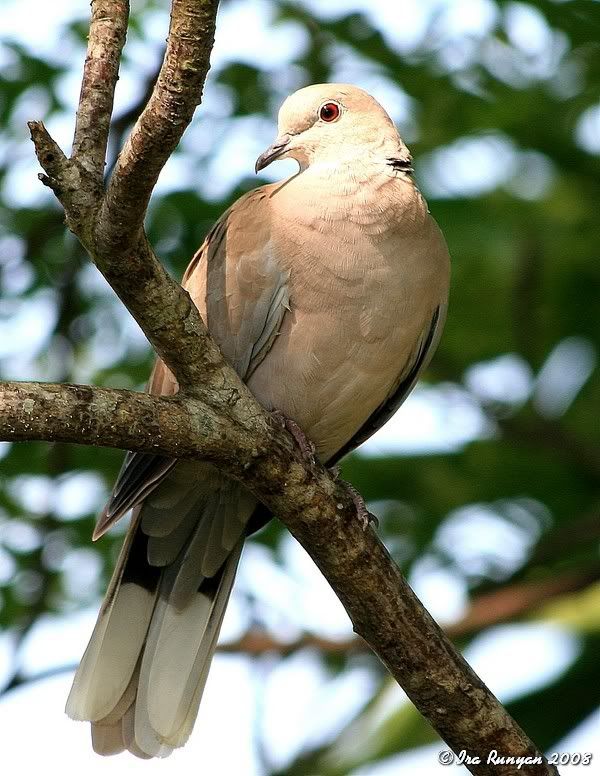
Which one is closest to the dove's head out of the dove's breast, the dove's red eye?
the dove's red eye

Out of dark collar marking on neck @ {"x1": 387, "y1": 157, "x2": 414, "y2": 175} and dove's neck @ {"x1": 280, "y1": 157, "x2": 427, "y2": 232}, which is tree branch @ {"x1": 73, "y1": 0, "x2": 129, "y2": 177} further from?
dark collar marking on neck @ {"x1": 387, "y1": 157, "x2": 414, "y2": 175}

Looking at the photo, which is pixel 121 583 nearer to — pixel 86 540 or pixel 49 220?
pixel 86 540

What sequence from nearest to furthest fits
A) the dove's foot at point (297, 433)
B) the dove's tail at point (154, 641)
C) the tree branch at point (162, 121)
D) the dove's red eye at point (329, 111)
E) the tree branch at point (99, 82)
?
the tree branch at point (162, 121) → the tree branch at point (99, 82) → the dove's foot at point (297, 433) → the dove's tail at point (154, 641) → the dove's red eye at point (329, 111)

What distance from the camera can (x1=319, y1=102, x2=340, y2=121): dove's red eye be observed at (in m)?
4.30

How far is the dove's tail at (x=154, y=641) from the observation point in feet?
13.0

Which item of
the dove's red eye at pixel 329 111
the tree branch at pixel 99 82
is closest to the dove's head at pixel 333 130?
the dove's red eye at pixel 329 111

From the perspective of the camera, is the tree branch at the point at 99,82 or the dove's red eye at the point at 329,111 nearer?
the tree branch at the point at 99,82

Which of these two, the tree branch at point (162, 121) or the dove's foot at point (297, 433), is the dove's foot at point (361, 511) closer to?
the dove's foot at point (297, 433)

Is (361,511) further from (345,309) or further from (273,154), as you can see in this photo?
(273,154)

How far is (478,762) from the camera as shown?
328 centimetres

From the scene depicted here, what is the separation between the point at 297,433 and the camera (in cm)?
369

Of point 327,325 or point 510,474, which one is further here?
point 510,474

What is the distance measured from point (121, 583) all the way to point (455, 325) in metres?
2.32

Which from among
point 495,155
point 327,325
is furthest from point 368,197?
point 495,155
